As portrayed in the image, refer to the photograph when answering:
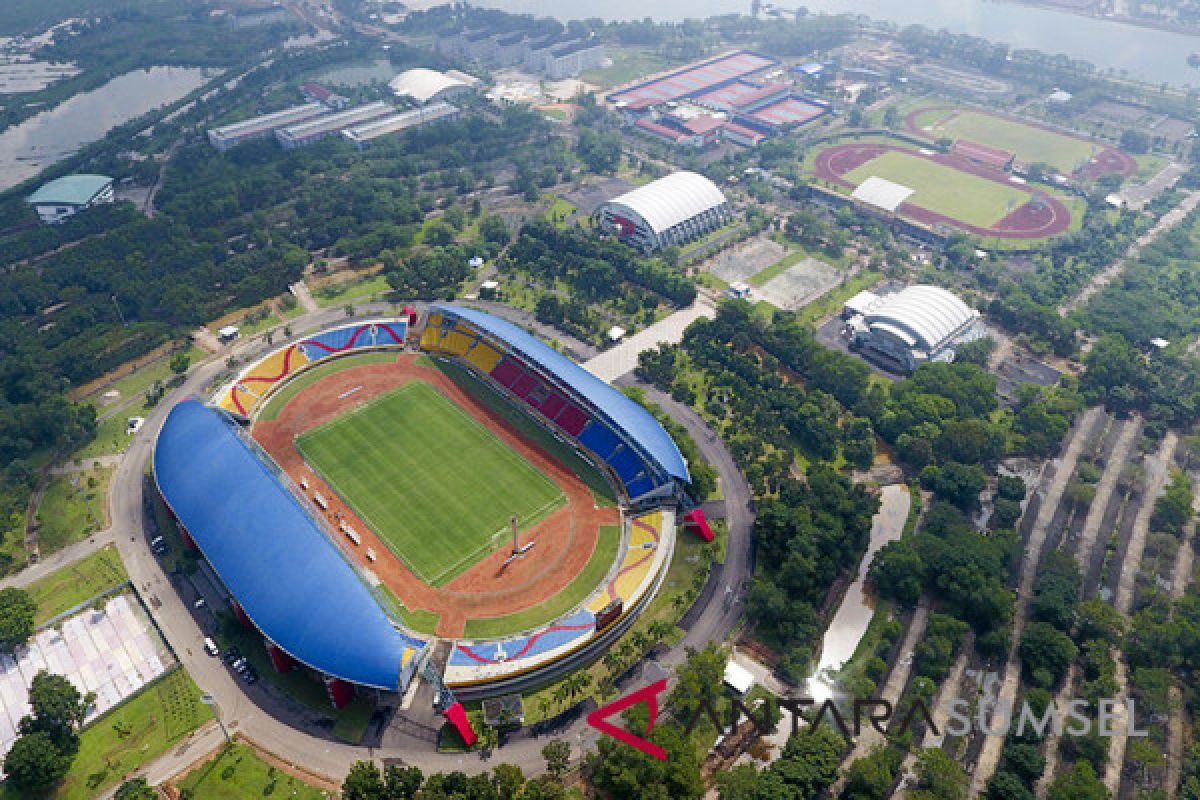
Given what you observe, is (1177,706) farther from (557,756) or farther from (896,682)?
(557,756)

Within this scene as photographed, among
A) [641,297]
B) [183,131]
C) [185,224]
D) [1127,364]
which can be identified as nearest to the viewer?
[1127,364]

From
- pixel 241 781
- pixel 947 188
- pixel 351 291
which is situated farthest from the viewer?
pixel 947 188

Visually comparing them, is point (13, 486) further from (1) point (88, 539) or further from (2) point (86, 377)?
(2) point (86, 377)

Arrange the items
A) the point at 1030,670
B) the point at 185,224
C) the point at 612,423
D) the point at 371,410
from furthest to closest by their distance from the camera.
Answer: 1. the point at 185,224
2. the point at 371,410
3. the point at 612,423
4. the point at 1030,670

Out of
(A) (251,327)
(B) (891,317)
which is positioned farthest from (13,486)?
(B) (891,317)

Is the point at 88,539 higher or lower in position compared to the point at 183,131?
lower

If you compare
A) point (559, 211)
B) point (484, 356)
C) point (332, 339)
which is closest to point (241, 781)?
point (484, 356)
